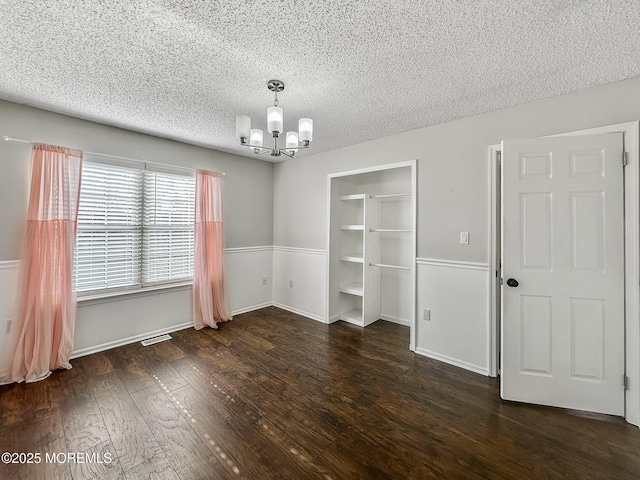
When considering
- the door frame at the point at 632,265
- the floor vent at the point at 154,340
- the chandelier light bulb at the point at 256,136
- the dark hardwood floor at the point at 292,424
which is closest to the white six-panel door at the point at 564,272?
the door frame at the point at 632,265

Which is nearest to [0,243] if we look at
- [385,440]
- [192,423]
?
[192,423]

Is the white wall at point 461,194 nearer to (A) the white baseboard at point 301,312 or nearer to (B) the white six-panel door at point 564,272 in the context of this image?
(B) the white six-panel door at point 564,272

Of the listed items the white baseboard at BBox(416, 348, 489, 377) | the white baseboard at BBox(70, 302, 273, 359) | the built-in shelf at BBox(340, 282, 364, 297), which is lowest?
the white baseboard at BBox(416, 348, 489, 377)

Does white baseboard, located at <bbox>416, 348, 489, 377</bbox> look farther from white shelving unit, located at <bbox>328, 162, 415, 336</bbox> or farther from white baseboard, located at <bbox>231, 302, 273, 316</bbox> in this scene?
white baseboard, located at <bbox>231, 302, 273, 316</bbox>

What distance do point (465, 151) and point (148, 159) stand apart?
3.69m

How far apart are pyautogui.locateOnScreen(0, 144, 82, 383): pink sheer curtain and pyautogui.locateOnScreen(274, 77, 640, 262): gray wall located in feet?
8.89

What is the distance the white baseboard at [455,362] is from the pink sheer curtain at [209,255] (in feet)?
8.96

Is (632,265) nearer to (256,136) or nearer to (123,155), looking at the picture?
(256,136)

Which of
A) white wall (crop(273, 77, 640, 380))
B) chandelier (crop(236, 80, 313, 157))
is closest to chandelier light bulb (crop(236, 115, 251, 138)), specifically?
chandelier (crop(236, 80, 313, 157))

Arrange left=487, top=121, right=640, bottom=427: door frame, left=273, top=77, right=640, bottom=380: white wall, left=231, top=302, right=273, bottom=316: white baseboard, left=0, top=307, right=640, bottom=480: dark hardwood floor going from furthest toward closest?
left=231, top=302, right=273, bottom=316: white baseboard → left=273, top=77, right=640, bottom=380: white wall → left=487, top=121, right=640, bottom=427: door frame → left=0, top=307, right=640, bottom=480: dark hardwood floor

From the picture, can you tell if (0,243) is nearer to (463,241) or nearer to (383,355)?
(383,355)

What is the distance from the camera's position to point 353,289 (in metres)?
4.08

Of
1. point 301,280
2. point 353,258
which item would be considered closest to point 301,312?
point 301,280

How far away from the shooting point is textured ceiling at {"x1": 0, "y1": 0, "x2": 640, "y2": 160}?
1.43 meters
